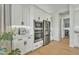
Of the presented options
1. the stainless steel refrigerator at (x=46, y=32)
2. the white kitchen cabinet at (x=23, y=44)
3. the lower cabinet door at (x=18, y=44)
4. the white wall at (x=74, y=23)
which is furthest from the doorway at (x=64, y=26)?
the lower cabinet door at (x=18, y=44)

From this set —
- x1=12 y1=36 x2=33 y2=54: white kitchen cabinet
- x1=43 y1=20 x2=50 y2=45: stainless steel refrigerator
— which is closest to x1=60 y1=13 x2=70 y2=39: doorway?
x1=43 y1=20 x2=50 y2=45: stainless steel refrigerator

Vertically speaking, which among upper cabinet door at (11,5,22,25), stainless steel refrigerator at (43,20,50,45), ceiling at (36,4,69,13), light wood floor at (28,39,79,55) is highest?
ceiling at (36,4,69,13)

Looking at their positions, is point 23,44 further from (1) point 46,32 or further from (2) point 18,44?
(1) point 46,32

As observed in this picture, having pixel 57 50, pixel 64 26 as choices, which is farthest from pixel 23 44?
pixel 64 26

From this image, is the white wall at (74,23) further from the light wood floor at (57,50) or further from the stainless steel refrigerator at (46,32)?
the stainless steel refrigerator at (46,32)

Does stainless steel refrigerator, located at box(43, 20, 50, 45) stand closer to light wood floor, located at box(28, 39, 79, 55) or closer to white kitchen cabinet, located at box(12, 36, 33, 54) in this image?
light wood floor, located at box(28, 39, 79, 55)

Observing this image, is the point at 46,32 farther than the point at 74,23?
Yes

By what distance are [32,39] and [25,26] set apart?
0.26 meters

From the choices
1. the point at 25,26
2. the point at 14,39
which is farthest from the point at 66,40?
the point at 14,39

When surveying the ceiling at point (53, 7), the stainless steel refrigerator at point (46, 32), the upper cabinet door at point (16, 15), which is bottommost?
the stainless steel refrigerator at point (46, 32)

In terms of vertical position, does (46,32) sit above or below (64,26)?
below

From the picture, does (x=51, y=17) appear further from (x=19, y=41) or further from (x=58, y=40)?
(x=19, y=41)
